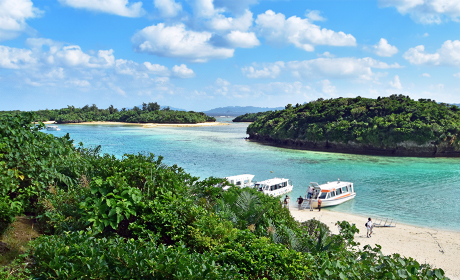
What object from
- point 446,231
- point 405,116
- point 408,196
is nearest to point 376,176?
point 408,196

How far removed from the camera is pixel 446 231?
21031mm

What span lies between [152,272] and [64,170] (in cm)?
679

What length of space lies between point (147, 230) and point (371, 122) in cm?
6181

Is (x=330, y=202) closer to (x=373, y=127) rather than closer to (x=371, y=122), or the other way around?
(x=373, y=127)

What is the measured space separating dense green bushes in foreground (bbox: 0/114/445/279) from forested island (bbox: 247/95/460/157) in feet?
170

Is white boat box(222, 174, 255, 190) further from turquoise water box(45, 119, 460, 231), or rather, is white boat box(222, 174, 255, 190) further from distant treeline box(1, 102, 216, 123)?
distant treeline box(1, 102, 216, 123)

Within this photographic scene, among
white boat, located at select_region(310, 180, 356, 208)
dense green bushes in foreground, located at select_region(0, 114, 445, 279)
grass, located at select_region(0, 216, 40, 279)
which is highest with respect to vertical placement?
dense green bushes in foreground, located at select_region(0, 114, 445, 279)

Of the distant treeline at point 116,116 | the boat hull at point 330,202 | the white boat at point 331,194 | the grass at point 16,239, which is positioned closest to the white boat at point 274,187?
the white boat at point 331,194

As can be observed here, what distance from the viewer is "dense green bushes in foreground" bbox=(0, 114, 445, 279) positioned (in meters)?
4.81

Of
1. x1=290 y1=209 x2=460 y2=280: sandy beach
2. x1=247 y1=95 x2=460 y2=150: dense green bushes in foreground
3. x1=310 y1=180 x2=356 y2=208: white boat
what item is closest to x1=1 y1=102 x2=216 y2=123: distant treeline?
x1=247 y1=95 x2=460 y2=150: dense green bushes in foreground

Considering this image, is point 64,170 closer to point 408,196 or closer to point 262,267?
point 262,267

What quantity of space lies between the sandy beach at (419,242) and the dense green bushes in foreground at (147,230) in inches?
359

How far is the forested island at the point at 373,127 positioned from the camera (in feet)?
179

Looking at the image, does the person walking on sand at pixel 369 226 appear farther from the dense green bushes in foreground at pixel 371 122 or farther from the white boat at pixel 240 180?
the dense green bushes in foreground at pixel 371 122
